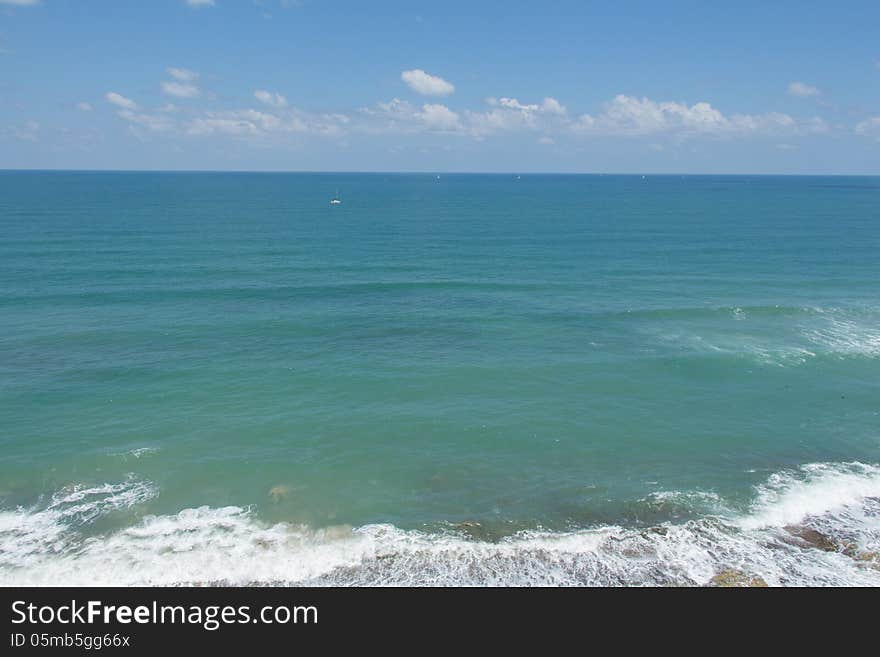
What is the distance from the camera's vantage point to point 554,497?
3111 cm

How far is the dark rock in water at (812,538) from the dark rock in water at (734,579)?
4231mm

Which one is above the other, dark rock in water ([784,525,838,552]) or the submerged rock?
dark rock in water ([784,525,838,552])

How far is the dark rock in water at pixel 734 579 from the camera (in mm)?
24234

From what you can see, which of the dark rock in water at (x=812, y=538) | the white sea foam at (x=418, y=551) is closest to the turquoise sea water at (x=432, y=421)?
the white sea foam at (x=418, y=551)

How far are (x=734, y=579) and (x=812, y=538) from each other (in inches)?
226

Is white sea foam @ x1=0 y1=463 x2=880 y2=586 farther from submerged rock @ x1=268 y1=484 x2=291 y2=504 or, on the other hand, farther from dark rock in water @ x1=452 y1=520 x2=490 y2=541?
submerged rock @ x1=268 y1=484 x2=291 y2=504

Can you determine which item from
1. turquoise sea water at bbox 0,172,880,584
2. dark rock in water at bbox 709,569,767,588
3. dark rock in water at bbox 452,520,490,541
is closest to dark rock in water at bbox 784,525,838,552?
turquoise sea water at bbox 0,172,880,584

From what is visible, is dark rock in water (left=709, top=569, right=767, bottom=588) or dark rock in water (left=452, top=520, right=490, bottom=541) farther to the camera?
dark rock in water (left=452, top=520, right=490, bottom=541)

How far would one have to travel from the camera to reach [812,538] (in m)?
27.3

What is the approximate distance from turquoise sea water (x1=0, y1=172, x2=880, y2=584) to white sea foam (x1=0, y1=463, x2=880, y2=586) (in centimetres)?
13

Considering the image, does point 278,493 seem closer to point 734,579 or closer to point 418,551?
point 418,551

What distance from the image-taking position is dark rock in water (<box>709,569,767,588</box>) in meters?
24.2

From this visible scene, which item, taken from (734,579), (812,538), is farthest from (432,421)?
(812,538)

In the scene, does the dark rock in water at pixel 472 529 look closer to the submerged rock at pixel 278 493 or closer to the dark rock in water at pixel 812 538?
the submerged rock at pixel 278 493
